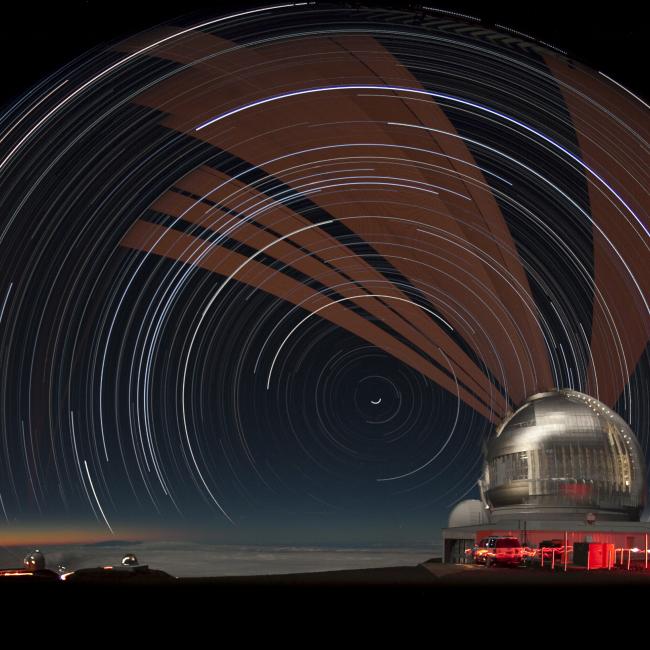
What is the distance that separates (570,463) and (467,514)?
1950cm

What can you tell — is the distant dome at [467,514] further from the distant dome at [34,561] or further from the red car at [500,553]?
the distant dome at [34,561]

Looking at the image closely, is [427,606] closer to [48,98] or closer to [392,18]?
[392,18]

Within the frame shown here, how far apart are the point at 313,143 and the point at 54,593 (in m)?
28.5

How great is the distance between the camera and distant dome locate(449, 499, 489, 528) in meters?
63.3

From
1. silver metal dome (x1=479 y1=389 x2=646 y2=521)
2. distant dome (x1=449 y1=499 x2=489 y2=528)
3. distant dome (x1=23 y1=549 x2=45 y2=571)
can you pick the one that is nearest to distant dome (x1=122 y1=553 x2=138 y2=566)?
distant dome (x1=23 y1=549 x2=45 y2=571)

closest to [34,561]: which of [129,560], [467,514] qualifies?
[129,560]

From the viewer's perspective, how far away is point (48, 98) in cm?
2995

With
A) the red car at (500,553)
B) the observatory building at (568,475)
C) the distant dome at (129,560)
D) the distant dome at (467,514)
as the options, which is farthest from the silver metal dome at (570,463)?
the distant dome at (129,560)

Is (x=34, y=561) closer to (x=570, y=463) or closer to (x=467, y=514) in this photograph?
(x=570, y=463)

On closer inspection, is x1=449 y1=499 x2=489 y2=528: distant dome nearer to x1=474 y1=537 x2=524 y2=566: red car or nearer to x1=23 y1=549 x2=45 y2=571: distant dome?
x1=474 y1=537 x2=524 y2=566: red car

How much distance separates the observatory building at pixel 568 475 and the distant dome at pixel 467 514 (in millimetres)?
14731

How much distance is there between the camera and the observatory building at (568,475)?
43.8 m

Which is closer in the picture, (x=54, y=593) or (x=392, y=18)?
(x=54, y=593)

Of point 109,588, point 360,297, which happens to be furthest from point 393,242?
point 109,588
